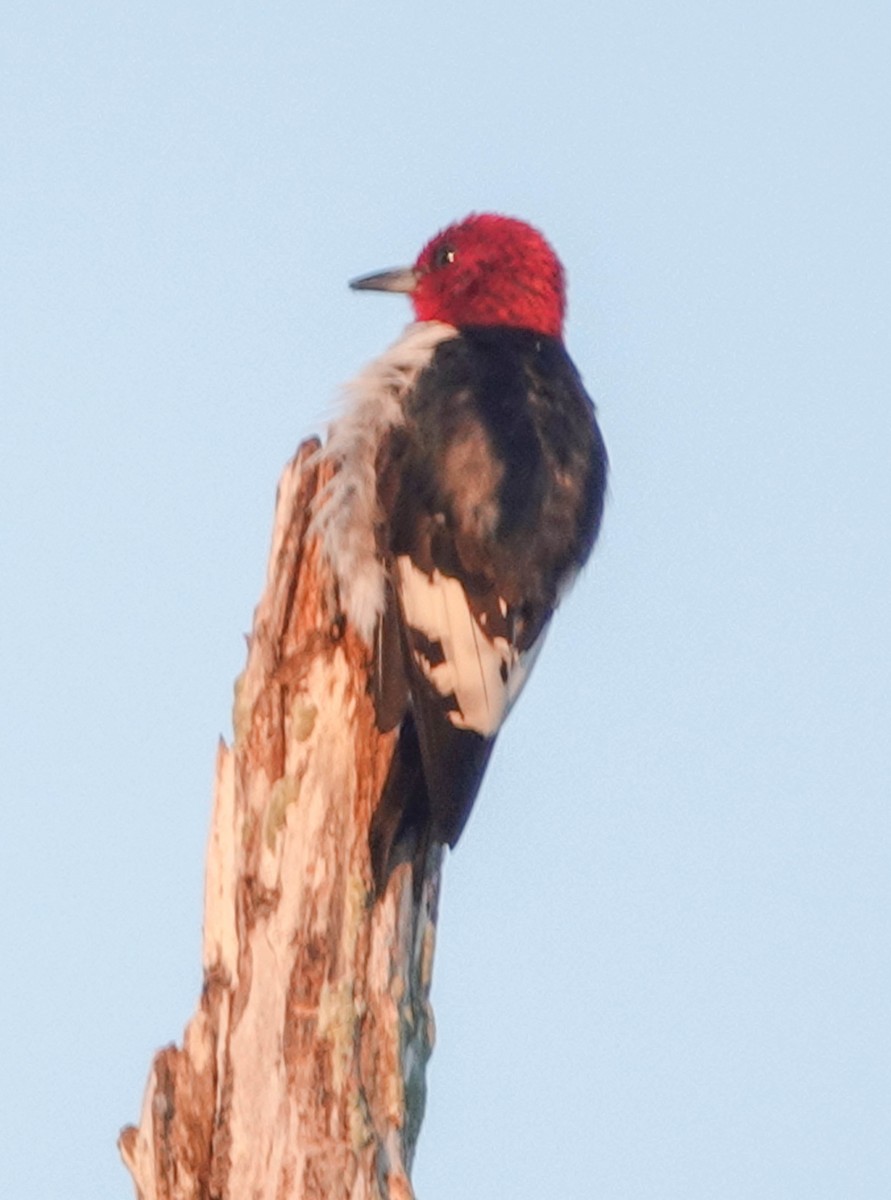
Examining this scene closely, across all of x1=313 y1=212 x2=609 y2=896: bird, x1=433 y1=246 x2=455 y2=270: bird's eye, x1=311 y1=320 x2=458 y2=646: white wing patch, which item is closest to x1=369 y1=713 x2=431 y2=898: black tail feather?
x1=313 y1=212 x2=609 y2=896: bird

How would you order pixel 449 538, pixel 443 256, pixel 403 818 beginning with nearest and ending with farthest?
pixel 403 818, pixel 449 538, pixel 443 256

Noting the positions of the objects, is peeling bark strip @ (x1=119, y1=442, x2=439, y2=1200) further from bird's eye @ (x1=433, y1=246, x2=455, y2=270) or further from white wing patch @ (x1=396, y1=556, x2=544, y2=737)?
bird's eye @ (x1=433, y1=246, x2=455, y2=270)

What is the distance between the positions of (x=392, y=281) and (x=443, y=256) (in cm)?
22

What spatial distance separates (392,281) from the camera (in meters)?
6.11

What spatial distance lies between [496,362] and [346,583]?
0.97 m

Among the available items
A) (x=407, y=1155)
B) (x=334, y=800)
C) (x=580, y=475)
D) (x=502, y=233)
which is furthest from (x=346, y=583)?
(x=502, y=233)

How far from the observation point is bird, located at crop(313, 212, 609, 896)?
163 inches

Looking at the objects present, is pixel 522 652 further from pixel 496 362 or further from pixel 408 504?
pixel 496 362

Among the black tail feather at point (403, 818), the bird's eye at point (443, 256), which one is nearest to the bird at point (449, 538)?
the black tail feather at point (403, 818)

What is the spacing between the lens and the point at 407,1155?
12.3ft

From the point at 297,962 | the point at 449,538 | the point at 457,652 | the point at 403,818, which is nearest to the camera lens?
the point at 297,962

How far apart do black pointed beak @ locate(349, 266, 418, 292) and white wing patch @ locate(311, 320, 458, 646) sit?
3.79 ft

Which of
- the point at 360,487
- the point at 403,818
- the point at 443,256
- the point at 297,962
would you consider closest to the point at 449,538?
the point at 360,487

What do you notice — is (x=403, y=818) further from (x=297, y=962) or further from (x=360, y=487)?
(x=360, y=487)
